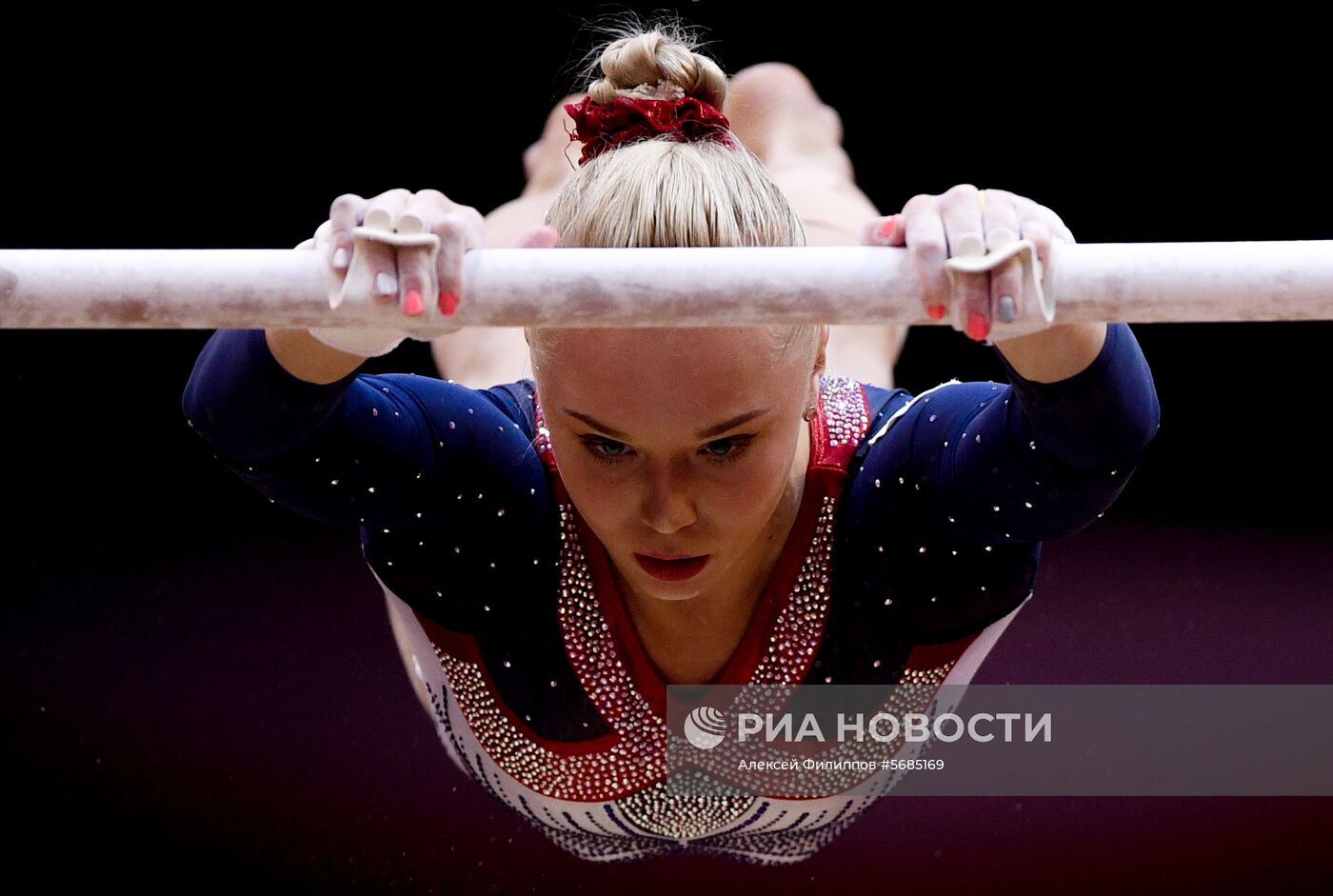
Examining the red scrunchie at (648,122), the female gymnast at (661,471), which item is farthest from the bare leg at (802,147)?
the red scrunchie at (648,122)

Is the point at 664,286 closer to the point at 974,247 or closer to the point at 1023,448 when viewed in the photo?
the point at 974,247

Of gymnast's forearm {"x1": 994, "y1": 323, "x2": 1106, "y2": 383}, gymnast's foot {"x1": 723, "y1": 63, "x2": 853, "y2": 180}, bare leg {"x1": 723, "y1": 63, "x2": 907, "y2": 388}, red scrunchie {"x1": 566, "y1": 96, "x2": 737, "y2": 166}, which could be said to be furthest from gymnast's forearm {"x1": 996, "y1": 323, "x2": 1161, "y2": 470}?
gymnast's foot {"x1": 723, "y1": 63, "x2": 853, "y2": 180}

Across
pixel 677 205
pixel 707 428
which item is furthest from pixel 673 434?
pixel 677 205

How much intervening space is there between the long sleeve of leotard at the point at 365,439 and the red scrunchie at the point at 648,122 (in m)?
0.20

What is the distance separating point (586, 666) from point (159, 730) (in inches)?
41.1

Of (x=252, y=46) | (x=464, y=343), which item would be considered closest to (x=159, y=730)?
(x=464, y=343)

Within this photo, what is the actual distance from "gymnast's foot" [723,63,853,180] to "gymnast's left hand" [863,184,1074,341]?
3.76 feet

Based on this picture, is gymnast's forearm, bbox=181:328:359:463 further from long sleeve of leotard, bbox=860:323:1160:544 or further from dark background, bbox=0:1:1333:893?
dark background, bbox=0:1:1333:893

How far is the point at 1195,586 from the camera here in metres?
2.30

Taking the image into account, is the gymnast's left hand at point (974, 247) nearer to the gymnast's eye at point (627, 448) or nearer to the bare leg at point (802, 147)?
the gymnast's eye at point (627, 448)

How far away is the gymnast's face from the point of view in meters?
0.89

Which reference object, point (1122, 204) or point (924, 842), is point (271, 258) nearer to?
point (924, 842)

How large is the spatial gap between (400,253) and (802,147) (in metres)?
1.23

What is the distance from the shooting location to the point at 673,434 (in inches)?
35.3
